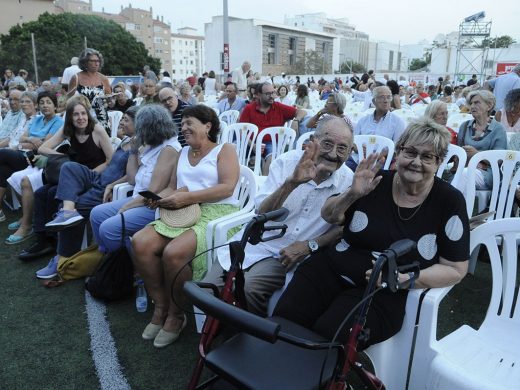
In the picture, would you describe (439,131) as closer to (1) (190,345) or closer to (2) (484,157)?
(2) (484,157)

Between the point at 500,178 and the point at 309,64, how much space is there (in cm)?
8036

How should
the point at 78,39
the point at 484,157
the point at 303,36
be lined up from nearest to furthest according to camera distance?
the point at 484,157, the point at 78,39, the point at 303,36

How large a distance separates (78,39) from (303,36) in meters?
55.5

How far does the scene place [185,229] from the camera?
8.54ft

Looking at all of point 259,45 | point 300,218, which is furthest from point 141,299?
point 259,45

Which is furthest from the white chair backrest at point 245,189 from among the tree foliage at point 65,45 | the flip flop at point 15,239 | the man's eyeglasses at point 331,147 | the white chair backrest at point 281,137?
the tree foliage at point 65,45

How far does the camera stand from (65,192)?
345 cm

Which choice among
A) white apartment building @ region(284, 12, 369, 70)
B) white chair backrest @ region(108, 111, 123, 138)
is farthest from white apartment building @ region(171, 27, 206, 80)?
white chair backrest @ region(108, 111, 123, 138)

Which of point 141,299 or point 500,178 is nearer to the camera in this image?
point 141,299

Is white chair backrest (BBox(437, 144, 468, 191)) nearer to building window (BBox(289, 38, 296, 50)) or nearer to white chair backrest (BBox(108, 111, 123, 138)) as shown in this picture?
white chair backrest (BBox(108, 111, 123, 138))

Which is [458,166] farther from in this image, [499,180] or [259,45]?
[259,45]

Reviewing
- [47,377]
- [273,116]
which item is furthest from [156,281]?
[273,116]

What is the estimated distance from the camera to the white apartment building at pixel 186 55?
11050cm

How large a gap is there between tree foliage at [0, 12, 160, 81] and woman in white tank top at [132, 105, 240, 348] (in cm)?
2958
